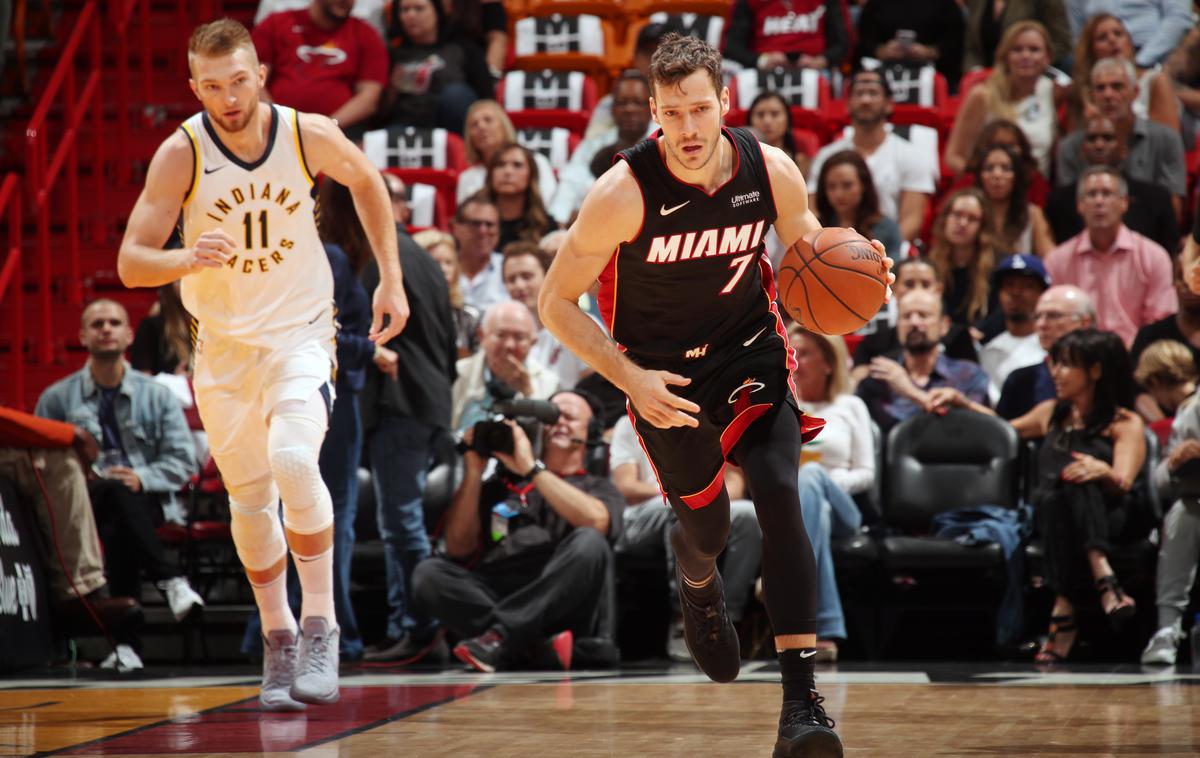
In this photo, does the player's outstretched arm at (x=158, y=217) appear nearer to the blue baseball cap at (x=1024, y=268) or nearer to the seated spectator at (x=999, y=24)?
the blue baseball cap at (x=1024, y=268)

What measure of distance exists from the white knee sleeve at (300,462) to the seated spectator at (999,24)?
6.87 m

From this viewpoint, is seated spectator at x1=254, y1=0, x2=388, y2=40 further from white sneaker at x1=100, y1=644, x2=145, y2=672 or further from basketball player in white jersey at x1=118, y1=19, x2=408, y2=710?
basketball player in white jersey at x1=118, y1=19, x2=408, y2=710

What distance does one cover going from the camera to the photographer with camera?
6.29 meters

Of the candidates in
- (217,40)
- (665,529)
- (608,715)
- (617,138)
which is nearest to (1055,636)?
(665,529)

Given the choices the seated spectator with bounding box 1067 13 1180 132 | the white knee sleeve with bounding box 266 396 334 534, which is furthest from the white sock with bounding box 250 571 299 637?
the seated spectator with bounding box 1067 13 1180 132

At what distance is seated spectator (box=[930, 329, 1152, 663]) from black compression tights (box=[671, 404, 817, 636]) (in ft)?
9.91

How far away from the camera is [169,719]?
14.9 ft

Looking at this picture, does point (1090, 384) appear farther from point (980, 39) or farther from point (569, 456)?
point (980, 39)

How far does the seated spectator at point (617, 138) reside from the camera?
9.56m

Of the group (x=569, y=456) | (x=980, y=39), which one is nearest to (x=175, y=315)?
(x=569, y=456)

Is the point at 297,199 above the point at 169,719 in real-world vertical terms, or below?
above

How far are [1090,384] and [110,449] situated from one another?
4.58 metres

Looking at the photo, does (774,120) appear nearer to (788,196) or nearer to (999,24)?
(999,24)

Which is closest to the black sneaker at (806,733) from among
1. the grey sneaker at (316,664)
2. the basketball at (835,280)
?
the basketball at (835,280)
